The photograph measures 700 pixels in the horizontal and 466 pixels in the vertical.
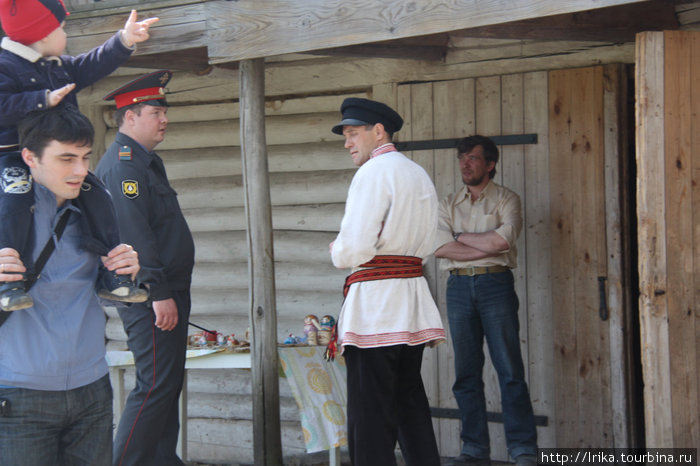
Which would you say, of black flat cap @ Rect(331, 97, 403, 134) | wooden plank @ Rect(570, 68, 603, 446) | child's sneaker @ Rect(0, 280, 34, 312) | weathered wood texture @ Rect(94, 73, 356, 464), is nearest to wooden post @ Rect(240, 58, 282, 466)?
black flat cap @ Rect(331, 97, 403, 134)

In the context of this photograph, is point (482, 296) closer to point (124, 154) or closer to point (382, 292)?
point (382, 292)

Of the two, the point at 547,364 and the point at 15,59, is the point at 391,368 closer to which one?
the point at 547,364

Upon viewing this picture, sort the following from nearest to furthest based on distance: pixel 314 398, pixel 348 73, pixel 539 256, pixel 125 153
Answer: pixel 125 153
pixel 314 398
pixel 539 256
pixel 348 73

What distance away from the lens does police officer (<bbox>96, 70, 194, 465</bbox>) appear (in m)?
4.27

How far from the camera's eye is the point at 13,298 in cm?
253

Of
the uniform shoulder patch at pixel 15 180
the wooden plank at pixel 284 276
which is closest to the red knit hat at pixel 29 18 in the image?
the uniform shoulder patch at pixel 15 180

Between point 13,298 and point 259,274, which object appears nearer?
point 13,298

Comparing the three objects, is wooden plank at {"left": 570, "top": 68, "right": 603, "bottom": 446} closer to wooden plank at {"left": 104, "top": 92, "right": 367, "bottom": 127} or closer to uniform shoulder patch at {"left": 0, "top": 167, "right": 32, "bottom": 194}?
wooden plank at {"left": 104, "top": 92, "right": 367, "bottom": 127}

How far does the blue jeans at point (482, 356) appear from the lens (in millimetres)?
4969

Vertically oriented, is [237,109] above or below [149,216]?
above

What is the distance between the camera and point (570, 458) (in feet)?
17.1

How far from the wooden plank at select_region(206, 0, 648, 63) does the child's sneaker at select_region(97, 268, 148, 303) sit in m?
1.95

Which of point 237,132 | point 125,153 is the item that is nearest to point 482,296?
point 125,153

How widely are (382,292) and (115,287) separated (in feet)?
4.77
